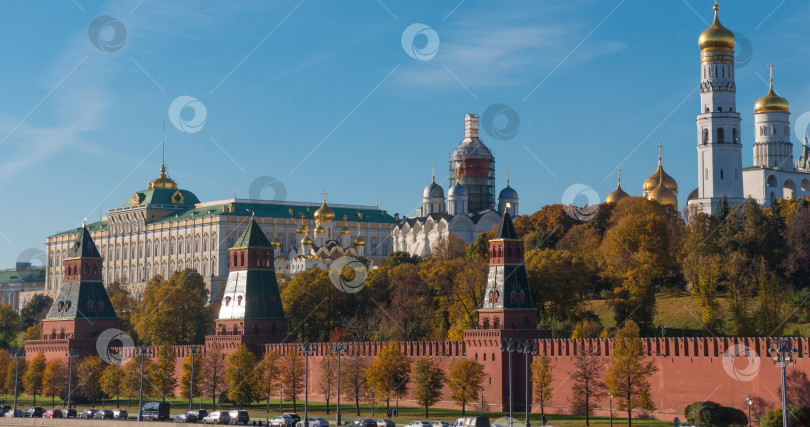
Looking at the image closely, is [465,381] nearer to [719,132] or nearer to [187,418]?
[187,418]

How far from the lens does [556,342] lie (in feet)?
268

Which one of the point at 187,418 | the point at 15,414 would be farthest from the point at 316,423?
the point at 15,414

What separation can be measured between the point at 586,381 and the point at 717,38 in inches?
2059

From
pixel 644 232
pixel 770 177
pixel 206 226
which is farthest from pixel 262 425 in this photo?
pixel 206 226

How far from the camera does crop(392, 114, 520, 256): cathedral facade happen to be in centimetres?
15062

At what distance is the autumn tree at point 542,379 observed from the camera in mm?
78625

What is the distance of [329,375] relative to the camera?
296ft

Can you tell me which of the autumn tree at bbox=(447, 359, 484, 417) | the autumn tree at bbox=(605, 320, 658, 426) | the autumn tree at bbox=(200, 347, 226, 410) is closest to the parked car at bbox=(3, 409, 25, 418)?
the autumn tree at bbox=(200, 347, 226, 410)

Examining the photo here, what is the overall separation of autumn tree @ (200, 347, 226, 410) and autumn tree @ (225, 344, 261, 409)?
1.14 metres

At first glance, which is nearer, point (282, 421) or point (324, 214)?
point (282, 421)

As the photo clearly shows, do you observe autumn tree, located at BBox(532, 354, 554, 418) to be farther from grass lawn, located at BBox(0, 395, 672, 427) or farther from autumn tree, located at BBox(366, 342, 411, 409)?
autumn tree, located at BBox(366, 342, 411, 409)

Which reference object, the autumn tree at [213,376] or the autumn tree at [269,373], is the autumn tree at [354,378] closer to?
the autumn tree at [269,373]

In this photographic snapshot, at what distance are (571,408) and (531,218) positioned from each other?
48.8 meters

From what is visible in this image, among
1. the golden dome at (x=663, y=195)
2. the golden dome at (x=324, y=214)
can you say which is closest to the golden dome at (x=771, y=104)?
the golden dome at (x=663, y=195)
